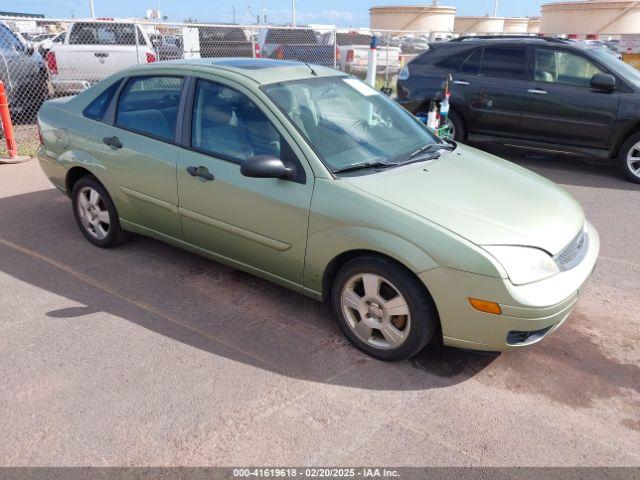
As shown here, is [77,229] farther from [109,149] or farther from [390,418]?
[390,418]

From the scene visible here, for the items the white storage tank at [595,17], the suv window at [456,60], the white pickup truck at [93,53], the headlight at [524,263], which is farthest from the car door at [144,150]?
the white storage tank at [595,17]

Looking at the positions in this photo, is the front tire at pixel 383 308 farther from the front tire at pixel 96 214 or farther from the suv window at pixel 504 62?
the suv window at pixel 504 62

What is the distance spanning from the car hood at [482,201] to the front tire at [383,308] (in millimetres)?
385

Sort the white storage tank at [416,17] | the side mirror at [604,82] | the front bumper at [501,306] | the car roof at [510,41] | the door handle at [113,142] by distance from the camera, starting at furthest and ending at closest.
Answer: the white storage tank at [416,17] → the car roof at [510,41] → the side mirror at [604,82] → the door handle at [113,142] → the front bumper at [501,306]

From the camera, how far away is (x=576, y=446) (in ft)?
8.74

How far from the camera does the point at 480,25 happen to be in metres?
44.0

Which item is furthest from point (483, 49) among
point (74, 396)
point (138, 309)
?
point (74, 396)

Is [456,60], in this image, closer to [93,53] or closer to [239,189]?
[239,189]

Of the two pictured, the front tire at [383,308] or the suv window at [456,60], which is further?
the suv window at [456,60]

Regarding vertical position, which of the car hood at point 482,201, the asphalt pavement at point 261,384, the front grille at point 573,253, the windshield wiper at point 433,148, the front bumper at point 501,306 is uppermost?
the windshield wiper at point 433,148

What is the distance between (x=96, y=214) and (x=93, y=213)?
0.05 metres

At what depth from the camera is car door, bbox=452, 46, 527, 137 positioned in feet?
25.7

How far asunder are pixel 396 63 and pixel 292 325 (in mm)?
16885

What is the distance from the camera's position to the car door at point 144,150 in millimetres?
4012
